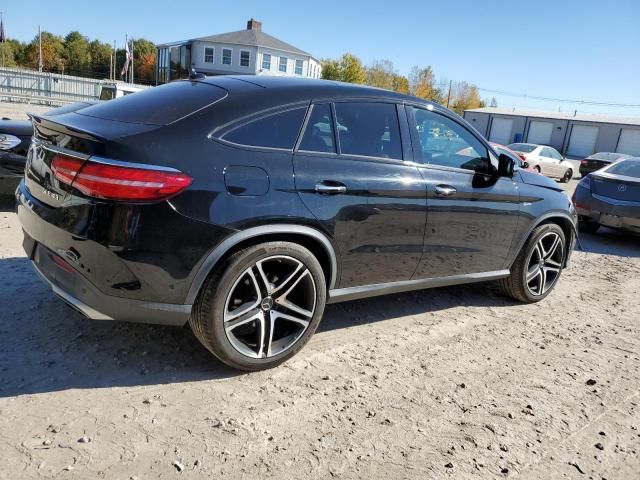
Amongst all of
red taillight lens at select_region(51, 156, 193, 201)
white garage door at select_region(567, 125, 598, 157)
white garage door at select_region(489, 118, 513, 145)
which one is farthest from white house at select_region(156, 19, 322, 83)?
red taillight lens at select_region(51, 156, 193, 201)

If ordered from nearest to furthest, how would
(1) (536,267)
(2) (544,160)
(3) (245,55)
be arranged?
(1) (536,267)
(2) (544,160)
(3) (245,55)

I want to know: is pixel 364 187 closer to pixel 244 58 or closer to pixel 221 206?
pixel 221 206

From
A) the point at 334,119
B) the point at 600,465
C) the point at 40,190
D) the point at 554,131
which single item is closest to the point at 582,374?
the point at 600,465

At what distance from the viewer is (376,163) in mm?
3604

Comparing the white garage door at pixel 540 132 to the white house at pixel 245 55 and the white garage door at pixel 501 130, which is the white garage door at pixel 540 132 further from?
the white house at pixel 245 55

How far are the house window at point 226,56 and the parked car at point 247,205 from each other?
54302 mm

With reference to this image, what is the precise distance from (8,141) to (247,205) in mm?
4299

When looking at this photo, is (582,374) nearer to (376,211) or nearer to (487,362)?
(487,362)

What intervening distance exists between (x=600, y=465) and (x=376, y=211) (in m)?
1.94

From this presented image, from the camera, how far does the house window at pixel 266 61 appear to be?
54.2 m

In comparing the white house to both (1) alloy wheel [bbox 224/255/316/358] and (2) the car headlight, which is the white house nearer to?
(2) the car headlight

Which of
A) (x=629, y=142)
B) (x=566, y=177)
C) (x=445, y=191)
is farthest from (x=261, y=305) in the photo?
(x=629, y=142)

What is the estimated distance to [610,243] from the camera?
8836mm

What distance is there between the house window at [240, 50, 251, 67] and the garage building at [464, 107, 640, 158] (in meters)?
25.0
